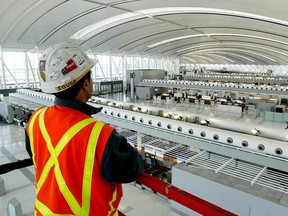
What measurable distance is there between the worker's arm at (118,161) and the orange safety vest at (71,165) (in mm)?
45

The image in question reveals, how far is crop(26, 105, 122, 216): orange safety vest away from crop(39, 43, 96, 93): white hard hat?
0.63 feet

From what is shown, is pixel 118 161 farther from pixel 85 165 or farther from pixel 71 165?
pixel 71 165

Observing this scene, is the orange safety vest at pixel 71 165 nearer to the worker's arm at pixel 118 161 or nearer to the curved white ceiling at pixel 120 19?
the worker's arm at pixel 118 161

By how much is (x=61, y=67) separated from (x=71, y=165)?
76 cm

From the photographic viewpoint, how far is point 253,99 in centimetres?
2517

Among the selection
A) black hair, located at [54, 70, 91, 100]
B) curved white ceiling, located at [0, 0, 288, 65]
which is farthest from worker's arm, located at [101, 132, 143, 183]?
curved white ceiling, located at [0, 0, 288, 65]

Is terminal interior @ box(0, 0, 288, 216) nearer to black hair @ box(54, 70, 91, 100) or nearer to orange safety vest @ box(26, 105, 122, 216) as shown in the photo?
orange safety vest @ box(26, 105, 122, 216)

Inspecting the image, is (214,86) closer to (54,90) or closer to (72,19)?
(72,19)

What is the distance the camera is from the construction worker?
1506mm

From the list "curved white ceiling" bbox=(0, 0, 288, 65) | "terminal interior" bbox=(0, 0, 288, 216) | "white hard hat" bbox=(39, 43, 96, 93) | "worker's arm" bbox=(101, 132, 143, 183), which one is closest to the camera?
"worker's arm" bbox=(101, 132, 143, 183)

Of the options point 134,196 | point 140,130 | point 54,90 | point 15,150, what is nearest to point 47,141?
point 54,90

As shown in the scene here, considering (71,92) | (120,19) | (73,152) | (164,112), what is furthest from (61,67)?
(120,19)

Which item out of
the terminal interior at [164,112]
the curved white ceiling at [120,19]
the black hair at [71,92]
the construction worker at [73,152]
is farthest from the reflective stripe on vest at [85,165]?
the curved white ceiling at [120,19]

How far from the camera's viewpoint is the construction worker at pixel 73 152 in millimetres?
1506
